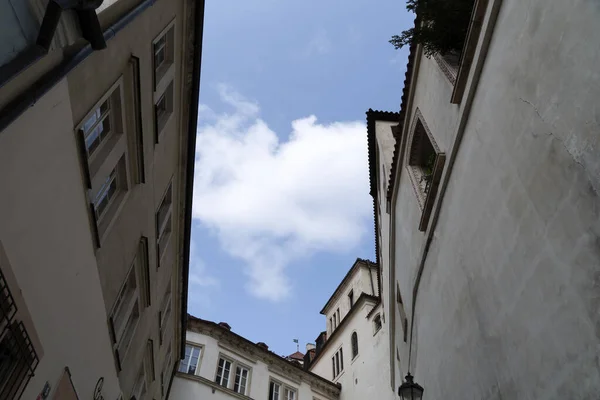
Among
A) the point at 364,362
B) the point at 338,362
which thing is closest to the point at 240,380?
the point at 364,362

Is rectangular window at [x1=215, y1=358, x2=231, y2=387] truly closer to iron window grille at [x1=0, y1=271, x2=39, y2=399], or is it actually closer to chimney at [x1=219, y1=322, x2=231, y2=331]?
chimney at [x1=219, y1=322, x2=231, y2=331]

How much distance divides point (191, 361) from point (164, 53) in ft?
48.5

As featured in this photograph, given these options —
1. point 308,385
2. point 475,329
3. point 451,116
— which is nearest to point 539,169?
point 475,329

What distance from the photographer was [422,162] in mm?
10961

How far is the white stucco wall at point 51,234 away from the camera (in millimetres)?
4477

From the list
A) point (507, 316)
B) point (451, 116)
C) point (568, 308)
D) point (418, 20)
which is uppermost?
point (418, 20)

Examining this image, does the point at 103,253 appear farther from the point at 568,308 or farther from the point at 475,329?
the point at 568,308

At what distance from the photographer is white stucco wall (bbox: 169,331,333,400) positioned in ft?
63.7

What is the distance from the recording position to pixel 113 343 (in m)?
8.42

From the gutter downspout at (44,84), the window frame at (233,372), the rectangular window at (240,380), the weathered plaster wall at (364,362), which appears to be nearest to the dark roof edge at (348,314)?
the weathered plaster wall at (364,362)

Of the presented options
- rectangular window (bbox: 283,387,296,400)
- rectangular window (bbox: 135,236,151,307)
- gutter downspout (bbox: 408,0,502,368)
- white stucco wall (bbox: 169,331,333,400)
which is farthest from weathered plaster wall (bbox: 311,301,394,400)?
gutter downspout (bbox: 408,0,502,368)

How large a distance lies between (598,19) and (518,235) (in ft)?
7.42

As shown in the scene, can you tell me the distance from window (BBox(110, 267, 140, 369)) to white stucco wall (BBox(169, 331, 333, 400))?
10543 mm

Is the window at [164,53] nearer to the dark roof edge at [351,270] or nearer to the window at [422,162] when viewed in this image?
the window at [422,162]
